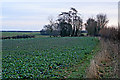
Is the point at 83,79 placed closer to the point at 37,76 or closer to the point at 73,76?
the point at 73,76

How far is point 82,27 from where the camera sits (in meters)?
80.1

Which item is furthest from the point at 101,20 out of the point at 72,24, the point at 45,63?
the point at 45,63

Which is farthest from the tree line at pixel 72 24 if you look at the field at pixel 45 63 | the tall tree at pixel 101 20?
the field at pixel 45 63

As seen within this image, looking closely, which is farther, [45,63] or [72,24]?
[72,24]

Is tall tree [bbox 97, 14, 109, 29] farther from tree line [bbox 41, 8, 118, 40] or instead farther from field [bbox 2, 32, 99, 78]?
field [bbox 2, 32, 99, 78]

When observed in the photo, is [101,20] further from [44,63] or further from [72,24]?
[44,63]

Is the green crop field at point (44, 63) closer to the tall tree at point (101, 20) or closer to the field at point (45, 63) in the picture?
the field at point (45, 63)

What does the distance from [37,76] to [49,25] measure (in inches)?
2690

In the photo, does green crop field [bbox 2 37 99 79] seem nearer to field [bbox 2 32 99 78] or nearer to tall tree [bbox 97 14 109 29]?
field [bbox 2 32 99 78]

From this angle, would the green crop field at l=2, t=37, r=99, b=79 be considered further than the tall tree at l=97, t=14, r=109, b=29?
No

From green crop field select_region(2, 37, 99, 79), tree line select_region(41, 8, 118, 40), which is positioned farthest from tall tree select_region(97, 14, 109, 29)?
green crop field select_region(2, 37, 99, 79)

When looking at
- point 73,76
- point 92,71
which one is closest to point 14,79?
point 73,76

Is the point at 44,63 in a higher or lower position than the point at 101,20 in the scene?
lower

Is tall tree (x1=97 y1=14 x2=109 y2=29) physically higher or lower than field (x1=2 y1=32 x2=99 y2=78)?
higher
